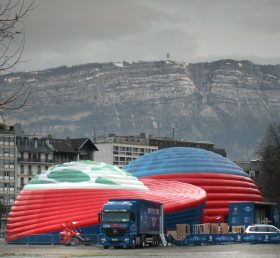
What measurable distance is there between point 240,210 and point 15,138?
102m

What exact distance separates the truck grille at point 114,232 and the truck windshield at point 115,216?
2.09ft

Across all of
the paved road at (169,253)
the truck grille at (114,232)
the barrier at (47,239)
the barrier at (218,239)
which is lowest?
the barrier at (47,239)

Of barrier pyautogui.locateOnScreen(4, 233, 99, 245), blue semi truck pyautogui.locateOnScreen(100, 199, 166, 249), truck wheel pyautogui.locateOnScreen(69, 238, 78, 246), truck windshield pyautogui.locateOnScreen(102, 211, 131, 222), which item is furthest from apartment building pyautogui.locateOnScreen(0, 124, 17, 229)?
truck windshield pyautogui.locateOnScreen(102, 211, 131, 222)

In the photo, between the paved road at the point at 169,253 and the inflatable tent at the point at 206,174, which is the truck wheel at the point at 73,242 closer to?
the inflatable tent at the point at 206,174

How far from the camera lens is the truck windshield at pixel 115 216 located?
66.4 meters

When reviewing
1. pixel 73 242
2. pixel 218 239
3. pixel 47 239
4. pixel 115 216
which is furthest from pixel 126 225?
pixel 47 239

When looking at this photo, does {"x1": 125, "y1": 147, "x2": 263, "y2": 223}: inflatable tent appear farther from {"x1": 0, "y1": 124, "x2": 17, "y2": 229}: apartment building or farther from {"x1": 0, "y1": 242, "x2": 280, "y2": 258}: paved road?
{"x1": 0, "y1": 124, "x2": 17, "y2": 229}: apartment building

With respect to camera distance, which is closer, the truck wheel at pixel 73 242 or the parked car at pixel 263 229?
the parked car at pixel 263 229

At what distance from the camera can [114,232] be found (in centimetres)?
6600

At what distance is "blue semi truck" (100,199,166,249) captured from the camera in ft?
214

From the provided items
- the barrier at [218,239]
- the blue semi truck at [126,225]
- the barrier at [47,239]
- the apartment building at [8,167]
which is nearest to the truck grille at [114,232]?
the blue semi truck at [126,225]

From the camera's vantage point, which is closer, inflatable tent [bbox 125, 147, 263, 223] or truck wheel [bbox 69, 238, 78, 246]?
truck wheel [bbox 69, 238, 78, 246]

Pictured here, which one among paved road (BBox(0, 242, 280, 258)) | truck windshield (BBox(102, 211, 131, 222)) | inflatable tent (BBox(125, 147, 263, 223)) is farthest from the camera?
inflatable tent (BBox(125, 147, 263, 223))

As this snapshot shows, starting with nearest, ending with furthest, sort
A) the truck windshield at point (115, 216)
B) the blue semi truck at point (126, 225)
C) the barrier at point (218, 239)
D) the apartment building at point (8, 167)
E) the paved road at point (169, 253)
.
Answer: the paved road at point (169, 253)
the blue semi truck at point (126, 225)
the truck windshield at point (115, 216)
the barrier at point (218, 239)
the apartment building at point (8, 167)
